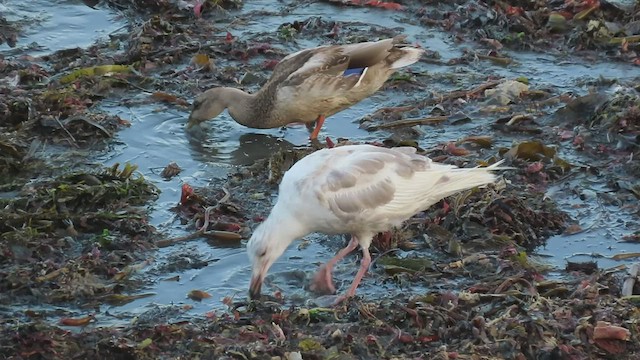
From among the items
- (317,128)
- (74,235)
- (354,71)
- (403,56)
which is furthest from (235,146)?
(74,235)

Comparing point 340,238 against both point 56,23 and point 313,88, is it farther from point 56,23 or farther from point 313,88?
A: point 56,23

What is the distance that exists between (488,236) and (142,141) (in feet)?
10.3

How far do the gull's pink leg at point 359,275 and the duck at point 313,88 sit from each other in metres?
2.61

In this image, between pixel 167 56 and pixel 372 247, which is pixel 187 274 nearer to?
pixel 372 247

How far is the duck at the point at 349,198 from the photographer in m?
7.13

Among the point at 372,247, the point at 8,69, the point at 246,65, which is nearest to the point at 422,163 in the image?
the point at 372,247

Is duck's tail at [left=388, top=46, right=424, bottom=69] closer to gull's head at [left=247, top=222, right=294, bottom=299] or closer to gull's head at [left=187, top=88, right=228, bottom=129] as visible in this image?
A: gull's head at [left=187, top=88, right=228, bottom=129]

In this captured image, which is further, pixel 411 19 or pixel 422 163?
pixel 411 19

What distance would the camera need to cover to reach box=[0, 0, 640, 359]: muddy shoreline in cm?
657

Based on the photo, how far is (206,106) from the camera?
1009cm

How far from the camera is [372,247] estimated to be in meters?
7.96

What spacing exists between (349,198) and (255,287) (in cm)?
74

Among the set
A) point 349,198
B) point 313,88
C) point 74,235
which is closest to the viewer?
point 349,198

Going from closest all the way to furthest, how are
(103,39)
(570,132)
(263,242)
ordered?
(263,242) < (570,132) < (103,39)
